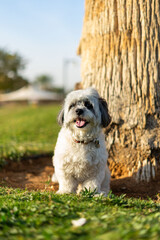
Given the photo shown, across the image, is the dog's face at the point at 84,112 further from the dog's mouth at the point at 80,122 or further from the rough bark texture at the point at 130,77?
the rough bark texture at the point at 130,77

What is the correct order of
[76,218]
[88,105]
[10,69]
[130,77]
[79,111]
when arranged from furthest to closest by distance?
[10,69] → [130,77] → [88,105] → [79,111] → [76,218]

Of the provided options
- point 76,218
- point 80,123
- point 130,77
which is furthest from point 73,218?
point 130,77

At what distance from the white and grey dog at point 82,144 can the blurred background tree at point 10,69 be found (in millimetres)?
43457

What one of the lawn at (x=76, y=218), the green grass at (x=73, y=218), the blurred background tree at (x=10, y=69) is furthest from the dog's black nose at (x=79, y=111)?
the blurred background tree at (x=10, y=69)

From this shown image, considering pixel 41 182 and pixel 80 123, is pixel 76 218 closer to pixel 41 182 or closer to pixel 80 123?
pixel 80 123

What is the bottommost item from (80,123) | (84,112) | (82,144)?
(82,144)

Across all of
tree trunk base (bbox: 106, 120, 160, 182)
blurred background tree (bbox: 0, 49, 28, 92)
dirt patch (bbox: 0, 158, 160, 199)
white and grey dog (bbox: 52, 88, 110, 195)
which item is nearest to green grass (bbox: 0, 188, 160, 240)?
white and grey dog (bbox: 52, 88, 110, 195)

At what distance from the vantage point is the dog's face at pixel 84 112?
393 cm

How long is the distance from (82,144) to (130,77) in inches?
65.4

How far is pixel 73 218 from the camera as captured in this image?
2525 millimetres

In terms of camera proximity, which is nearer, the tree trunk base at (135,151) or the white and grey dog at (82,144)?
the white and grey dog at (82,144)

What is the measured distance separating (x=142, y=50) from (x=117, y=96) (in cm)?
91

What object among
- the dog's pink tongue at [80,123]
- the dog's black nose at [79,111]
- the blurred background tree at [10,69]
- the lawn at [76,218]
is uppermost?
the blurred background tree at [10,69]

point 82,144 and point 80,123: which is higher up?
point 80,123
